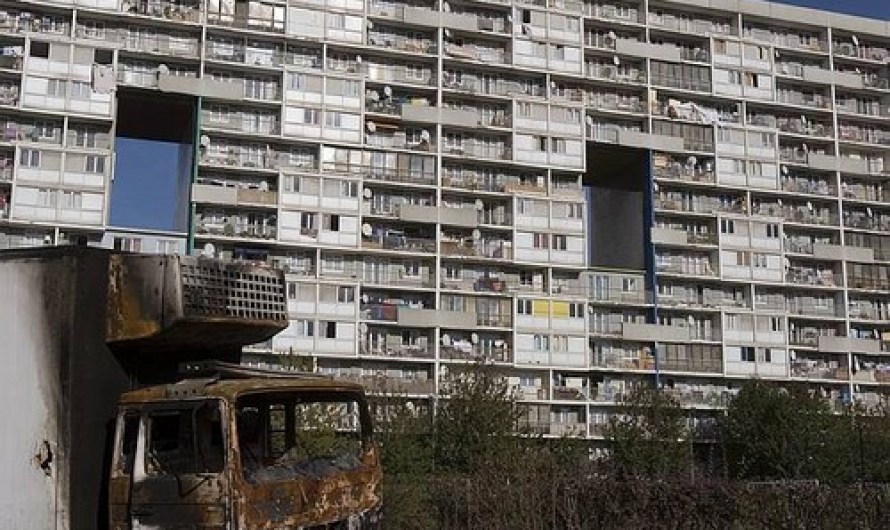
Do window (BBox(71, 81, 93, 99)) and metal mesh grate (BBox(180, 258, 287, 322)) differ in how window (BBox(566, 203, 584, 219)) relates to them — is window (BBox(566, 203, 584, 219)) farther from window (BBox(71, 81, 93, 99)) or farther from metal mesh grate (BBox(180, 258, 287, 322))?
metal mesh grate (BBox(180, 258, 287, 322))

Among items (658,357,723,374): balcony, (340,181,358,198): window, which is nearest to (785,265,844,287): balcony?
(658,357,723,374): balcony

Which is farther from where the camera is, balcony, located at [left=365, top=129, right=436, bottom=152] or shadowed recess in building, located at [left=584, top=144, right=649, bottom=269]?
shadowed recess in building, located at [left=584, top=144, right=649, bottom=269]

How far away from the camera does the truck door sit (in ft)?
26.0

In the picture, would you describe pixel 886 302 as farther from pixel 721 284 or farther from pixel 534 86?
pixel 534 86

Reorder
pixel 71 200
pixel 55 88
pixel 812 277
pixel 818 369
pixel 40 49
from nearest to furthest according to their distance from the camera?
1. pixel 71 200
2. pixel 55 88
3. pixel 40 49
4. pixel 818 369
5. pixel 812 277

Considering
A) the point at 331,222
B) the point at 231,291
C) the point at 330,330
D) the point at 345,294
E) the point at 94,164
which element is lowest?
the point at 231,291

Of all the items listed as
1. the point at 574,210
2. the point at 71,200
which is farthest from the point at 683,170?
the point at 71,200

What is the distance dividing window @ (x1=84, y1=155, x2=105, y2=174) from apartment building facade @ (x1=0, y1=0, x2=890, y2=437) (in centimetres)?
44

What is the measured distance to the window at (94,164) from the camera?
58844 millimetres

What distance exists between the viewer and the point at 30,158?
2296 inches

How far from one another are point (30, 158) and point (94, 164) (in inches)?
136

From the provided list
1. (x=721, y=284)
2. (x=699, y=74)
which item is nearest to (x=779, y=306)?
(x=721, y=284)

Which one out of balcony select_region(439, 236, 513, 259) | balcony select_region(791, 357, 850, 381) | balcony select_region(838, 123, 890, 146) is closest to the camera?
balcony select_region(439, 236, 513, 259)

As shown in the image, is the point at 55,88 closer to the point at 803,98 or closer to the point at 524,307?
the point at 524,307
